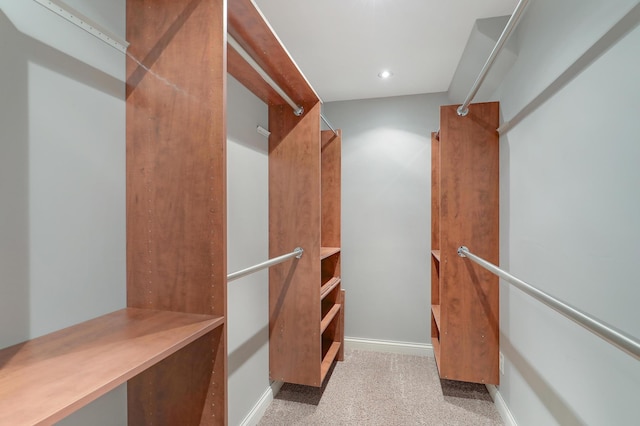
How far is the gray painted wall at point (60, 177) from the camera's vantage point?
702 millimetres

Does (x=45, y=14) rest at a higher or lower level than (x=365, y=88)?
lower

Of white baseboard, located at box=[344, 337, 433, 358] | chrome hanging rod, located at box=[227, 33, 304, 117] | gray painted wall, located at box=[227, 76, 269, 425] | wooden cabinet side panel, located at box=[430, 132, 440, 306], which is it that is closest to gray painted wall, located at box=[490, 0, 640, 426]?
wooden cabinet side panel, located at box=[430, 132, 440, 306]

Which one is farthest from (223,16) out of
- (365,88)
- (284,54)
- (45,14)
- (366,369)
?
(366,369)

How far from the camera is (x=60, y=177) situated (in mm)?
804

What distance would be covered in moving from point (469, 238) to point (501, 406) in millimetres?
1080

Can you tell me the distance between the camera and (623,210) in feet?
3.01

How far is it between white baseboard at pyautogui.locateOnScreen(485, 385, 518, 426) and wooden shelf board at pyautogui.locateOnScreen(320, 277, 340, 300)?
1296 mm

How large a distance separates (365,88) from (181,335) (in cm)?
258

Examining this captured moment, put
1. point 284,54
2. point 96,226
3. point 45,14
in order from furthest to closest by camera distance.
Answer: point 284,54 < point 96,226 < point 45,14

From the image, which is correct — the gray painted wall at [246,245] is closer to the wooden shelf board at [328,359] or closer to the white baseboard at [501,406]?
the wooden shelf board at [328,359]

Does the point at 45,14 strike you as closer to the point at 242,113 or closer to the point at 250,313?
the point at 242,113

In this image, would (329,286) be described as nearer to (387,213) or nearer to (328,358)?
(328,358)

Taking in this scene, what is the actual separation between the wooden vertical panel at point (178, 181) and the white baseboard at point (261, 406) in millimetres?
1065

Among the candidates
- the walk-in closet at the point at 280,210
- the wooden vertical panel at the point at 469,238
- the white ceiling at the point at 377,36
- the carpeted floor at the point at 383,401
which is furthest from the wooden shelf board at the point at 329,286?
the white ceiling at the point at 377,36
